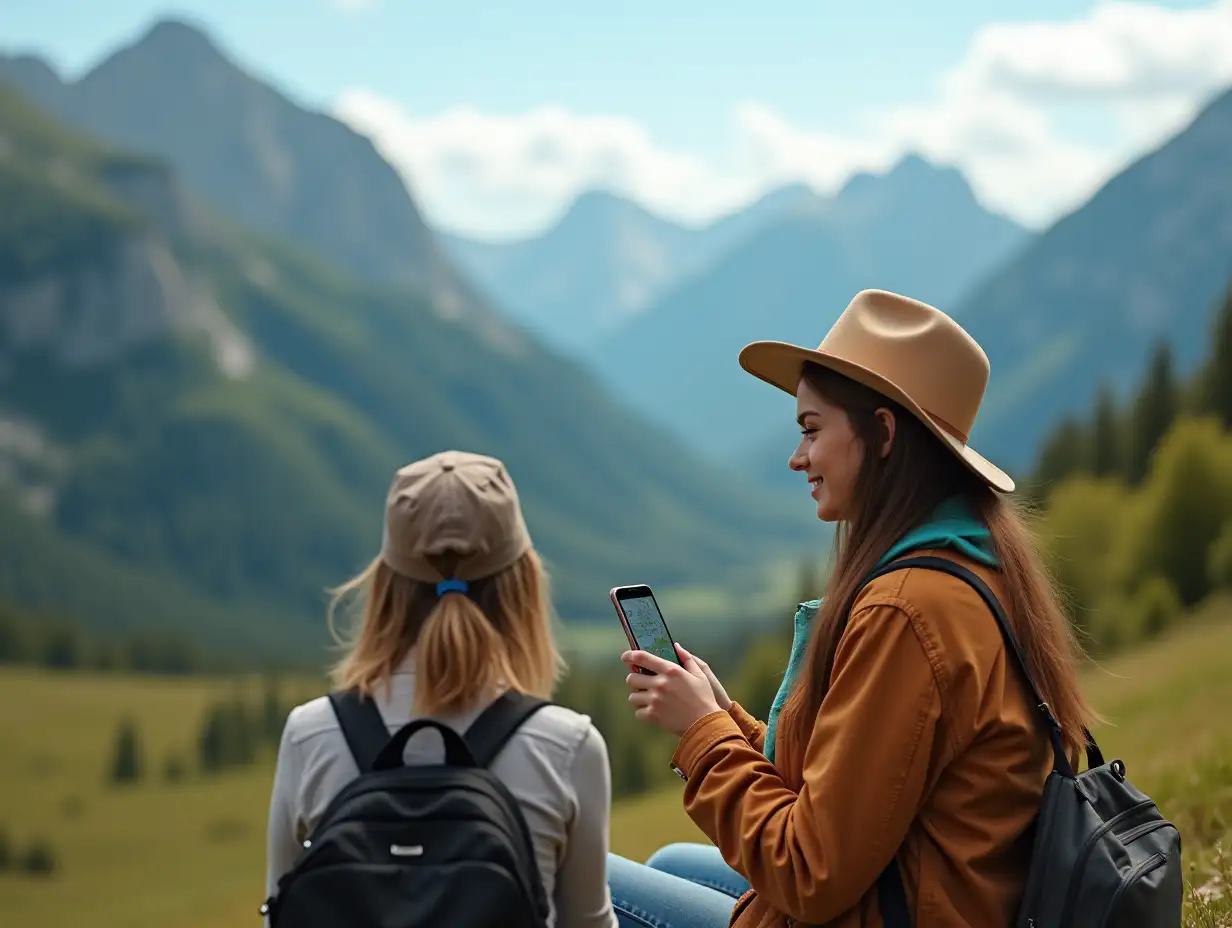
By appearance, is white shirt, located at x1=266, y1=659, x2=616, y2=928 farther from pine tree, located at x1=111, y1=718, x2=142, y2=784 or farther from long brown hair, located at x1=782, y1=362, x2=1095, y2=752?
pine tree, located at x1=111, y1=718, x2=142, y2=784

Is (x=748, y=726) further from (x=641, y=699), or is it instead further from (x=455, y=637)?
(x=455, y=637)

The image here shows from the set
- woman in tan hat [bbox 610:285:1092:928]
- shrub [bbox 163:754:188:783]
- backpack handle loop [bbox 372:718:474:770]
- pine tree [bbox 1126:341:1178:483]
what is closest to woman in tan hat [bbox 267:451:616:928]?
backpack handle loop [bbox 372:718:474:770]

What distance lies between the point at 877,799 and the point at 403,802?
1.15 metres

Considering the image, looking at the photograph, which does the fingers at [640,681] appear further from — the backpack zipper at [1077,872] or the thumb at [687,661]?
the backpack zipper at [1077,872]

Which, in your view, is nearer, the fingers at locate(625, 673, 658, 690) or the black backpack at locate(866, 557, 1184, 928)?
the black backpack at locate(866, 557, 1184, 928)

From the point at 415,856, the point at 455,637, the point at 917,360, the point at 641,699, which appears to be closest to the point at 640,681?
the point at 641,699

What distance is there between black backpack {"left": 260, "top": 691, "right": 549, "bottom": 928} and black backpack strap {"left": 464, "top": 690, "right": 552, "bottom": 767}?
0.40 ft

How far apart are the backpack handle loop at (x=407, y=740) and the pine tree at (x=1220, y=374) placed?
42.1m

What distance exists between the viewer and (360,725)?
3.53 meters

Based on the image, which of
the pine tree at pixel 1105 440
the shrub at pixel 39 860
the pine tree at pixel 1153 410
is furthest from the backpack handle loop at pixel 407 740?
the shrub at pixel 39 860

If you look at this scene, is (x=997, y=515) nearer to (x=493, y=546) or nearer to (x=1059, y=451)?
(x=493, y=546)

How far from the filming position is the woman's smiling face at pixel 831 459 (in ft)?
10.6

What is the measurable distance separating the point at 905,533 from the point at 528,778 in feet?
3.87

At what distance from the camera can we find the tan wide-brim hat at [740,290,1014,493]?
319 cm
